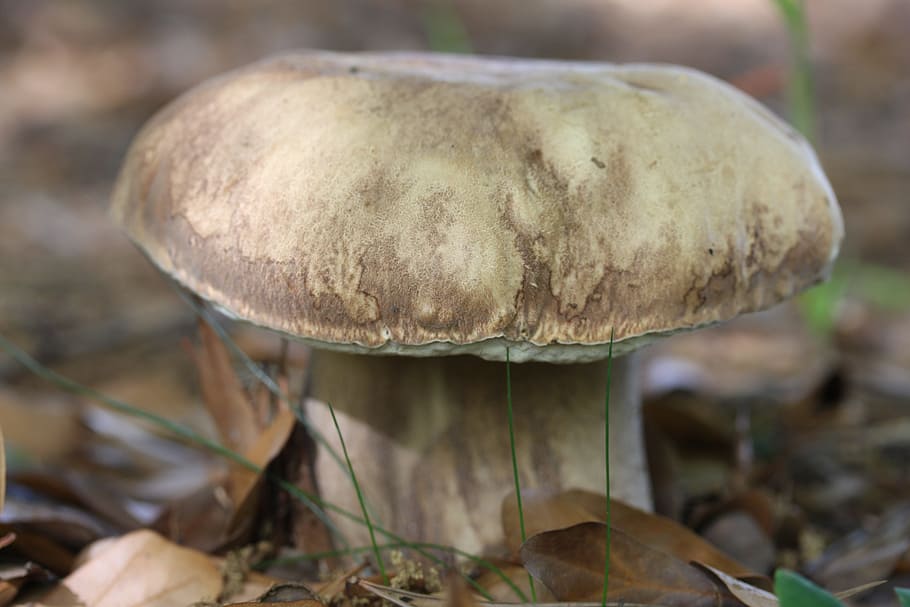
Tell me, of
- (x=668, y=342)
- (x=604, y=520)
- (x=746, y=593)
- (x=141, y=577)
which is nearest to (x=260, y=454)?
(x=141, y=577)

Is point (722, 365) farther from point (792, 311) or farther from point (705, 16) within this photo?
point (705, 16)

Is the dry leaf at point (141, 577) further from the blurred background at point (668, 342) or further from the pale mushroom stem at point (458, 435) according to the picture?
the pale mushroom stem at point (458, 435)

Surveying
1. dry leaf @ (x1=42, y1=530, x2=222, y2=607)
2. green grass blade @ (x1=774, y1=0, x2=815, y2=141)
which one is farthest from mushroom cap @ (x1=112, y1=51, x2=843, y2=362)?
green grass blade @ (x1=774, y1=0, x2=815, y2=141)

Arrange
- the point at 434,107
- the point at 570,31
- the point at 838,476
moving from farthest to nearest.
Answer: the point at 570,31 → the point at 838,476 → the point at 434,107

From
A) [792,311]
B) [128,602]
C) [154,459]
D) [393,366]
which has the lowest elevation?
[792,311]

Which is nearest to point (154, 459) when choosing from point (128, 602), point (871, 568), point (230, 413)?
point (230, 413)

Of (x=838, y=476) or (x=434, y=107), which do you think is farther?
(x=838, y=476)

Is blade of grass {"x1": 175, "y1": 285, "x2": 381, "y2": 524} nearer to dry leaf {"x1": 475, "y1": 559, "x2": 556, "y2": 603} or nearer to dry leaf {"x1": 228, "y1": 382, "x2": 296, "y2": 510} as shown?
dry leaf {"x1": 228, "y1": 382, "x2": 296, "y2": 510}
